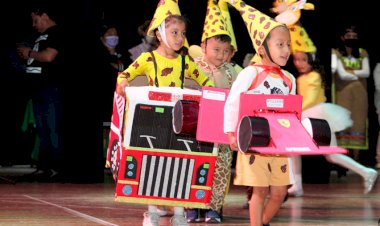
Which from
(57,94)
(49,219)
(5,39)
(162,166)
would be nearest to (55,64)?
(57,94)

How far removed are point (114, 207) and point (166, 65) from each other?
1.95 meters

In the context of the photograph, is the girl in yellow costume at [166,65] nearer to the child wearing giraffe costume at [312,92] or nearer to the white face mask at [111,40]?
the child wearing giraffe costume at [312,92]

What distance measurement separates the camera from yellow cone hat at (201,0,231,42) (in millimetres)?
7773

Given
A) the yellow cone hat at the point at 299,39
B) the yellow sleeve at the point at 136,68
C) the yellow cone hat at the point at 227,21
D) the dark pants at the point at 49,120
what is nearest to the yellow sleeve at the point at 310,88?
the yellow cone hat at the point at 299,39

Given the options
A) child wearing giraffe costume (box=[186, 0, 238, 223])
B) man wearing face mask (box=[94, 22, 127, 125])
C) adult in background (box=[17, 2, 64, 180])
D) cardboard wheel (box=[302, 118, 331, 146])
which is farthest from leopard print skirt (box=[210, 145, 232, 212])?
man wearing face mask (box=[94, 22, 127, 125])

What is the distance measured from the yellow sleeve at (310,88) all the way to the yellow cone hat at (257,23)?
125 inches

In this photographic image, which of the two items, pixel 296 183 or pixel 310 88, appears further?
pixel 296 183

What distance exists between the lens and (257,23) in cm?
639

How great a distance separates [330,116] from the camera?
927 centimetres

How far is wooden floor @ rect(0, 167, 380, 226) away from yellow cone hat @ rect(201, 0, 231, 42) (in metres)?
1.32

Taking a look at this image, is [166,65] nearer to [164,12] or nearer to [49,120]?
[164,12]

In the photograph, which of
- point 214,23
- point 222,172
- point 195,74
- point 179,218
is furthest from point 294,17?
point 179,218

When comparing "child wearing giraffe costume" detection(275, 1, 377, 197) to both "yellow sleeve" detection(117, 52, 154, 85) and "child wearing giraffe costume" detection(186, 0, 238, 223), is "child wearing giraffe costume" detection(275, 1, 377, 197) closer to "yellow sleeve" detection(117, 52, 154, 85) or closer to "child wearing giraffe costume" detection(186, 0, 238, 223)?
"child wearing giraffe costume" detection(186, 0, 238, 223)

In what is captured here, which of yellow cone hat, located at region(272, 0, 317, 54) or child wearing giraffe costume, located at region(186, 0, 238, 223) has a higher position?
yellow cone hat, located at region(272, 0, 317, 54)
